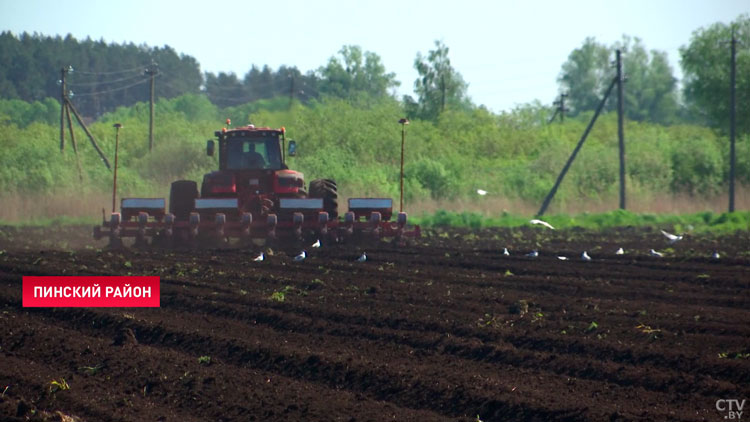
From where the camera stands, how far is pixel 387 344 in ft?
35.4

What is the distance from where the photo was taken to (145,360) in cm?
986

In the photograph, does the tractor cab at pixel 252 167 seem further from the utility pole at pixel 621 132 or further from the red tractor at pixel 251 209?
the utility pole at pixel 621 132

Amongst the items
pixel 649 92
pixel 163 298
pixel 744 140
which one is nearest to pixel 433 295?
pixel 163 298

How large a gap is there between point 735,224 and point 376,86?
5497 centimetres

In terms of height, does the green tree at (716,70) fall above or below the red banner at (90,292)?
above

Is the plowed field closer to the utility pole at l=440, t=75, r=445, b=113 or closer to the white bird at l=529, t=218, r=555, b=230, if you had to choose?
the white bird at l=529, t=218, r=555, b=230

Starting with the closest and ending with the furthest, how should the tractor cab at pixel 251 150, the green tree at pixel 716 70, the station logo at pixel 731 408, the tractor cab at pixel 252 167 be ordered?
the station logo at pixel 731 408
the tractor cab at pixel 252 167
the tractor cab at pixel 251 150
the green tree at pixel 716 70

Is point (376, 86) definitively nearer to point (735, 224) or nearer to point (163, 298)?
point (735, 224)

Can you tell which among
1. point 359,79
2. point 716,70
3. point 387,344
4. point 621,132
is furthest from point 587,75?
point 387,344

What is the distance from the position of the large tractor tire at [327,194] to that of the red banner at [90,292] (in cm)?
767

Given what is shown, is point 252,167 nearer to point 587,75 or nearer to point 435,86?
point 435,86

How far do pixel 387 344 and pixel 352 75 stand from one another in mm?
72993

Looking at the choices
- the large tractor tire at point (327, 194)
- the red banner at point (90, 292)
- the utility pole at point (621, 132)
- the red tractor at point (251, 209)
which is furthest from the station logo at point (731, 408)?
the utility pole at point (621, 132)

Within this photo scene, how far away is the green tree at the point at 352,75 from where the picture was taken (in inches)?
3226
